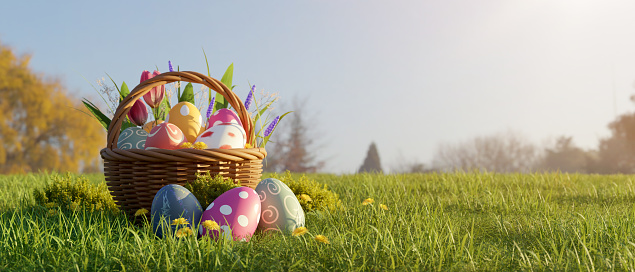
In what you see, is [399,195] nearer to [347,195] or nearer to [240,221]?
[347,195]

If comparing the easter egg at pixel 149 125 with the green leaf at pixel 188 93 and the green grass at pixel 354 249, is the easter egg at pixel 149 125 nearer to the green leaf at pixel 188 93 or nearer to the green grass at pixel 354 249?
the green leaf at pixel 188 93

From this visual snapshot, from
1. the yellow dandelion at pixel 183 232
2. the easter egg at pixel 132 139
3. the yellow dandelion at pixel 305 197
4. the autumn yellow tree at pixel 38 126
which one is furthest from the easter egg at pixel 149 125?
the autumn yellow tree at pixel 38 126

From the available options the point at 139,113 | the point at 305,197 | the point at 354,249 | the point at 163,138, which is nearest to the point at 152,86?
the point at 163,138

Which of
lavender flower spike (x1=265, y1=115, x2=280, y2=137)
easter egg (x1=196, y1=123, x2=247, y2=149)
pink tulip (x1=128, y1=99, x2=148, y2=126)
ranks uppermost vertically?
pink tulip (x1=128, y1=99, x2=148, y2=126)

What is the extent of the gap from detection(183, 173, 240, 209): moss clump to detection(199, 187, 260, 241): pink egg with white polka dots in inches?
9.6

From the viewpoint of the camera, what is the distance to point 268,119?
13.5 feet

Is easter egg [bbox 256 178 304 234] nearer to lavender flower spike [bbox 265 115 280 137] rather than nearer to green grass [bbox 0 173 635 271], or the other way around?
green grass [bbox 0 173 635 271]

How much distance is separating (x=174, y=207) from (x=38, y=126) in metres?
17.7

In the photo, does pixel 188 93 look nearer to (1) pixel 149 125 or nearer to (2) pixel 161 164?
(1) pixel 149 125

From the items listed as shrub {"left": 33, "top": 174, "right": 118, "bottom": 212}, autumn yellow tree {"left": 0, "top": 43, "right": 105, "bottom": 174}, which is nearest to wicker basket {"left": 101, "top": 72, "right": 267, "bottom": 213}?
shrub {"left": 33, "top": 174, "right": 118, "bottom": 212}

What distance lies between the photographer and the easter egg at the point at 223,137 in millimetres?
3184

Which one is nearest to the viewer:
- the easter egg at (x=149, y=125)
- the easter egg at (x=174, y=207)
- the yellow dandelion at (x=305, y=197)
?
the easter egg at (x=174, y=207)

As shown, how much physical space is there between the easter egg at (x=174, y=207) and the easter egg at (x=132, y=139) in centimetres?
91

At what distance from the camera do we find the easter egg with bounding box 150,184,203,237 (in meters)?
2.67
